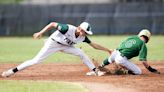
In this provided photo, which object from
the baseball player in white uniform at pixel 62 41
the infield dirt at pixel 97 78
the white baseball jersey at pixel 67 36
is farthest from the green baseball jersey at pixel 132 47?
the white baseball jersey at pixel 67 36

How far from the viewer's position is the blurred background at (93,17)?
123 feet

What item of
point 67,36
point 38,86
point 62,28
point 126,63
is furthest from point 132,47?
point 38,86

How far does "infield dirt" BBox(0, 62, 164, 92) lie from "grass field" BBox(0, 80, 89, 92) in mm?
334

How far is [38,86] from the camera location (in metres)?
11.9

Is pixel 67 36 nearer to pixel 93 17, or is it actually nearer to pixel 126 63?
pixel 126 63

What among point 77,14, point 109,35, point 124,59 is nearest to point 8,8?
point 77,14

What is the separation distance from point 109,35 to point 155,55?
16371mm

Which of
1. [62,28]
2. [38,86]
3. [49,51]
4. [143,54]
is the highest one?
[62,28]

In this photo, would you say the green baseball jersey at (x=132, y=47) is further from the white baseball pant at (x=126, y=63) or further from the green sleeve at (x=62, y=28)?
the green sleeve at (x=62, y=28)

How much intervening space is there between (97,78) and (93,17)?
24631mm

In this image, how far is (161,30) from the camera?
123 feet

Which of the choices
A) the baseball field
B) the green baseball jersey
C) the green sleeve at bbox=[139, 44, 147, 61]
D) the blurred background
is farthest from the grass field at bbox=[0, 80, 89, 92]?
the blurred background

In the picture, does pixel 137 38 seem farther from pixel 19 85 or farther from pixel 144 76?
pixel 19 85

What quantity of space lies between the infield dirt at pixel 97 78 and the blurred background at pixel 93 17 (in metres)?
20.6
